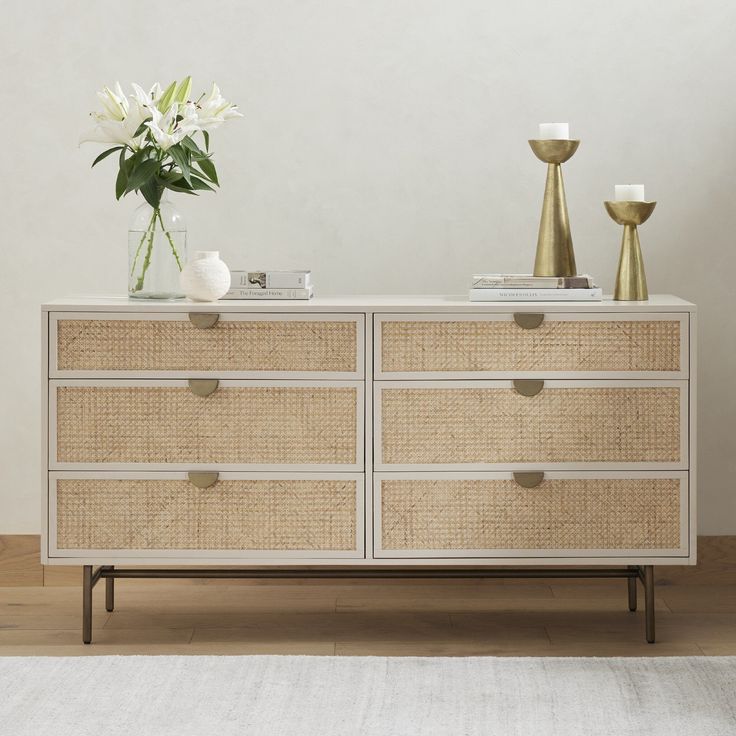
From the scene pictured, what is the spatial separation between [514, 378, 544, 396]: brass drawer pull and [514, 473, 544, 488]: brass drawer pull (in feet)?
0.58

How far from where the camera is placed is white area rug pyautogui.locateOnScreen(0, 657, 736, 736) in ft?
6.22

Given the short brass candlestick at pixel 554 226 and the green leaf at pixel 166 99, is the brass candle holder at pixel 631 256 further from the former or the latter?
the green leaf at pixel 166 99

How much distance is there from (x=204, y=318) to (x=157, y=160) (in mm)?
385

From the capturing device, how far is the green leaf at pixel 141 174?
2279 mm

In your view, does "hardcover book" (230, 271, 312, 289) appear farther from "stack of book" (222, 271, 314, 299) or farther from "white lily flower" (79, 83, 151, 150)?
"white lily flower" (79, 83, 151, 150)

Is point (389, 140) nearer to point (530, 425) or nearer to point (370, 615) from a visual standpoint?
point (530, 425)

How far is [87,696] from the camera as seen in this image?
2.02 meters

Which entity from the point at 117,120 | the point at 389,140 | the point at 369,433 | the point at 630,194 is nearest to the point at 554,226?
the point at 630,194

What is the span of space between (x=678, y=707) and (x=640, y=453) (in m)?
0.54

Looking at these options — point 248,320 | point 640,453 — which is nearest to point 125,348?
point 248,320

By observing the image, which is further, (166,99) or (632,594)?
(632,594)

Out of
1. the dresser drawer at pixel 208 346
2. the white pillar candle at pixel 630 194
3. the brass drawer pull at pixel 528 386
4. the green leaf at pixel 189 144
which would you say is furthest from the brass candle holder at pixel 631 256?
the green leaf at pixel 189 144

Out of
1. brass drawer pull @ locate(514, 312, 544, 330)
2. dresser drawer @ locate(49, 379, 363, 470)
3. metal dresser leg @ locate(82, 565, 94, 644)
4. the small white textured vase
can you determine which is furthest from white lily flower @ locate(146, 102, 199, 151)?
metal dresser leg @ locate(82, 565, 94, 644)

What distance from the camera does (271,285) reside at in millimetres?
2324
